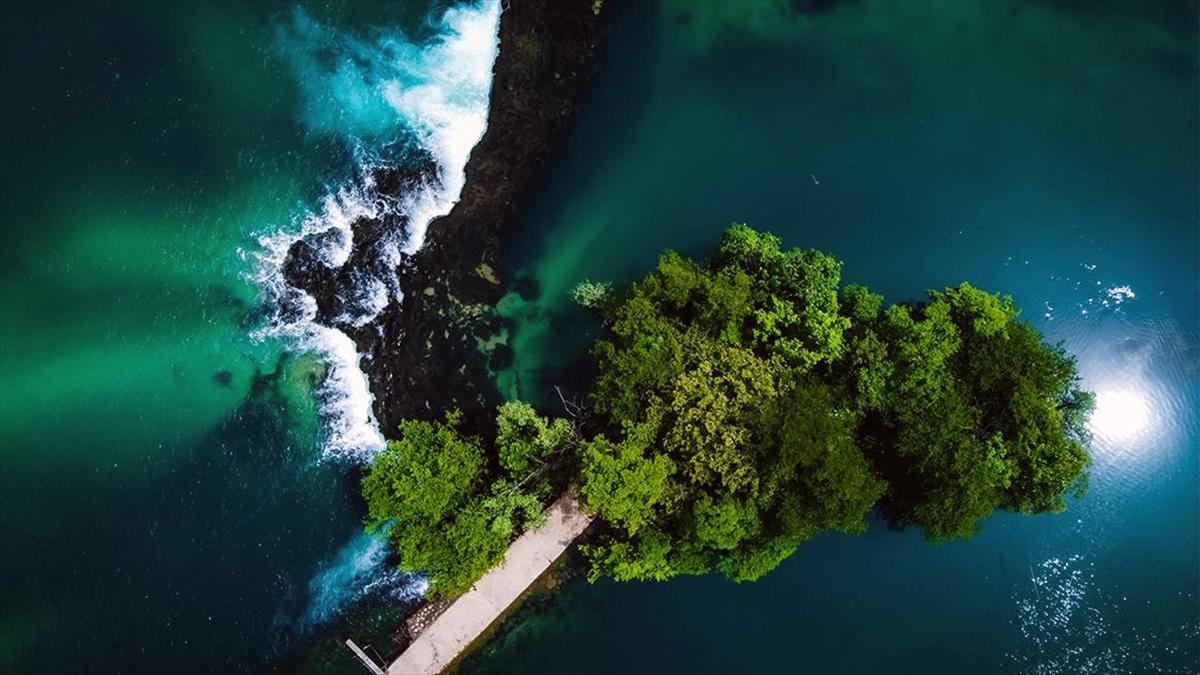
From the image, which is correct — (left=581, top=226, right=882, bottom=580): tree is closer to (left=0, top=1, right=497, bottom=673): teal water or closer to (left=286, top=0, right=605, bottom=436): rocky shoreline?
(left=286, top=0, right=605, bottom=436): rocky shoreline

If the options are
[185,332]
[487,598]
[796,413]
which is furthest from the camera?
[185,332]

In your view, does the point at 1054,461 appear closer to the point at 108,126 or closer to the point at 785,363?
the point at 785,363

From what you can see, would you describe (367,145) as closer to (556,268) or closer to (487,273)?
(487,273)

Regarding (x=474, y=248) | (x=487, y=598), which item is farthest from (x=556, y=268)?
(x=487, y=598)

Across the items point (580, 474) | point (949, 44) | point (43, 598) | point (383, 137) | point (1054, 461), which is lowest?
point (1054, 461)

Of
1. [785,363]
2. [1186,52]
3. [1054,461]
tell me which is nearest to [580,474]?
[785,363]

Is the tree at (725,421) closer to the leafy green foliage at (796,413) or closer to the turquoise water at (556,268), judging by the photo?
the leafy green foliage at (796,413)

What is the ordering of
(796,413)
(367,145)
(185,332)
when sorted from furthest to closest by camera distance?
(367,145)
(185,332)
(796,413)
